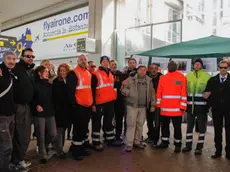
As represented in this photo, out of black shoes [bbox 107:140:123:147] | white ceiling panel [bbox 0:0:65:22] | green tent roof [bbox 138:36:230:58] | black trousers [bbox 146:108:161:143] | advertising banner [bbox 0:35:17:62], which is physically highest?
white ceiling panel [bbox 0:0:65:22]

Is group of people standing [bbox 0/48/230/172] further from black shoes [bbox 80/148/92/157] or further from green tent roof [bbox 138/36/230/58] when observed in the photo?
green tent roof [bbox 138/36/230/58]

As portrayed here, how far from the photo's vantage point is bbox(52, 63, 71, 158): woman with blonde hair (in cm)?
399

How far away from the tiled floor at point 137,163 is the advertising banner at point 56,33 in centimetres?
647

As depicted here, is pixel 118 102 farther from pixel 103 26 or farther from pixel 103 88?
pixel 103 26

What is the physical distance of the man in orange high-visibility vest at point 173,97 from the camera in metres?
4.57

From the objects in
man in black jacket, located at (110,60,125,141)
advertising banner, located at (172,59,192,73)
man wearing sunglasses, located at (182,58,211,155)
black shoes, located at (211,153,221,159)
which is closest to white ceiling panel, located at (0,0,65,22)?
man in black jacket, located at (110,60,125,141)

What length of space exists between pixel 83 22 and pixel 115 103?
5.82 metres

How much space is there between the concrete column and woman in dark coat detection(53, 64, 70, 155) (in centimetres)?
515

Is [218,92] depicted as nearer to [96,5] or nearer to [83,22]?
[96,5]

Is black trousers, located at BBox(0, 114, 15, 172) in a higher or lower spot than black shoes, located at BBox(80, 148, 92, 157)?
higher

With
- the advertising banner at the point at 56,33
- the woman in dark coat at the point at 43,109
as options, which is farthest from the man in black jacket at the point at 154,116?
the advertising banner at the point at 56,33

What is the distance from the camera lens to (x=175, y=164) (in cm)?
399

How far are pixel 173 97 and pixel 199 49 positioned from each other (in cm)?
125

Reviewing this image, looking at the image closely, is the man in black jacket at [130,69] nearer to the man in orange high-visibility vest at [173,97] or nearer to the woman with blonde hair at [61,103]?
the man in orange high-visibility vest at [173,97]
